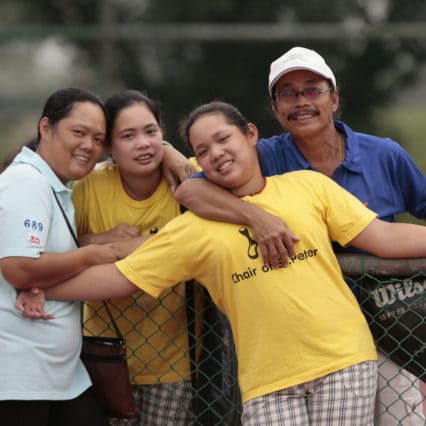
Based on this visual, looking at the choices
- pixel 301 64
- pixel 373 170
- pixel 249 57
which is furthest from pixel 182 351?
pixel 249 57

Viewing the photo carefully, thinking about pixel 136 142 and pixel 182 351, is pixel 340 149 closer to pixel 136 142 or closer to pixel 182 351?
pixel 136 142

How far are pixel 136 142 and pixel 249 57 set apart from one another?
10.5 meters

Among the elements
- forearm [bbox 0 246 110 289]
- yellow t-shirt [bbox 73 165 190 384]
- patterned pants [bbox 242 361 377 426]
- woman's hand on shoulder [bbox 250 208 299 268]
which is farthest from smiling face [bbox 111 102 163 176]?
patterned pants [bbox 242 361 377 426]

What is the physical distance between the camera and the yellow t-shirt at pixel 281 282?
114 inches

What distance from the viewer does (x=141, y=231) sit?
3.34m

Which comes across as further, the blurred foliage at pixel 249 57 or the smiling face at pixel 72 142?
the blurred foliage at pixel 249 57

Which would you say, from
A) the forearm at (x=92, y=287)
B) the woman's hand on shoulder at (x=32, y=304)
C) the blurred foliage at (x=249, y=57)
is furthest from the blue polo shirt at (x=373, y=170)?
the blurred foliage at (x=249, y=57)

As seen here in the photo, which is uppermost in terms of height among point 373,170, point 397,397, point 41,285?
Answer: point 373,170

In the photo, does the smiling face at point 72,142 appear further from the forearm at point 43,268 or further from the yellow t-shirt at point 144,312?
the forearm at point 43,268

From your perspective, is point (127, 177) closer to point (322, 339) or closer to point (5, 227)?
point (5, 227)

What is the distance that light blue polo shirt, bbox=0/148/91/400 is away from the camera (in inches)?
115

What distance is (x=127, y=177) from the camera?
3.43 meters

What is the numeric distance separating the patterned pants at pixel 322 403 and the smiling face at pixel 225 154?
2.36ft

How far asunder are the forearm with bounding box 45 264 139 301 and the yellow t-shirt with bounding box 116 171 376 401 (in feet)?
0.16
